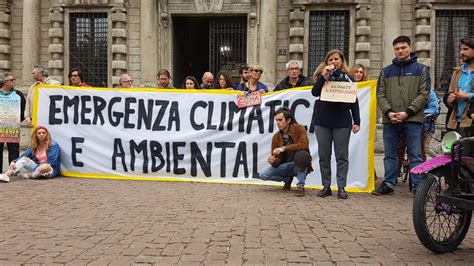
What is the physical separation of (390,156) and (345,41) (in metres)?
9.92

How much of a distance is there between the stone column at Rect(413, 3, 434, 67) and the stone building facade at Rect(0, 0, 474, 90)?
3 centimetres

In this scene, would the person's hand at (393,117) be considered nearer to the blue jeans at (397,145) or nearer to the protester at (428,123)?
the blue jeans at (397,145)

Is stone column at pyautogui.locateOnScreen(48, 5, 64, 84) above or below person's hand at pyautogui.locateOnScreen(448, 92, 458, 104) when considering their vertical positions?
above

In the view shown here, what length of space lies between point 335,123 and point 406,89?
114cm

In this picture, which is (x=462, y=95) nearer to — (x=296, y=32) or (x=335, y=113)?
(x=335, y=113)

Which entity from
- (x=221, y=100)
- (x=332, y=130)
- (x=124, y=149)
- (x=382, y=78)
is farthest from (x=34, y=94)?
(x=382, y=78)

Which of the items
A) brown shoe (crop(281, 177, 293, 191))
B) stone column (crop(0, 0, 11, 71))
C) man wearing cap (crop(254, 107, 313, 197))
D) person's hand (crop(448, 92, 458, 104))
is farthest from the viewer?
stone column (crop(0, 0, 11, 71))

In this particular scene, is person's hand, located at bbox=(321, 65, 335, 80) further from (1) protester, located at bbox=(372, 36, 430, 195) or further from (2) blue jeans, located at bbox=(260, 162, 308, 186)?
(2) blue jeans, located at bbox=(260, 162, 308, 186)

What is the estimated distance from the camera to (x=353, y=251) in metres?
4.23

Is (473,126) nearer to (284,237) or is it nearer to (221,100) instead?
(284,237)

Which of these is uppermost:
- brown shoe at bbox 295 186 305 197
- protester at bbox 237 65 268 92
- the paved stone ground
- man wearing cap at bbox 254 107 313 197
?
protester at bbox 237 65 268 92

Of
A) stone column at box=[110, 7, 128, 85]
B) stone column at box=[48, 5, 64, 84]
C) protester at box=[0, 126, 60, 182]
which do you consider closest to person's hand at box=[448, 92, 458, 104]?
protester at box=[0, 126, 60, 182]

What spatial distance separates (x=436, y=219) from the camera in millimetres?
4234

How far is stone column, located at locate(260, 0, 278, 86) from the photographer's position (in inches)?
622
